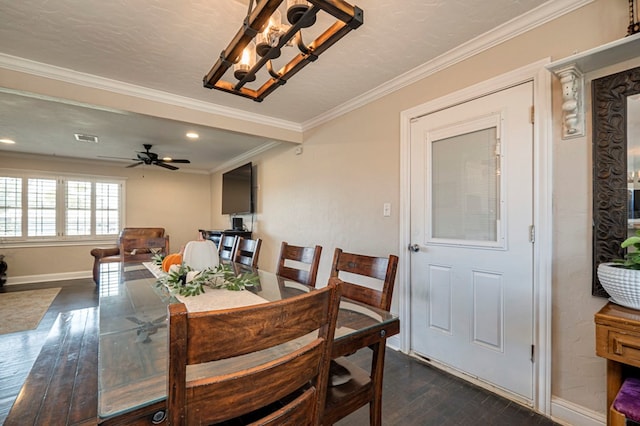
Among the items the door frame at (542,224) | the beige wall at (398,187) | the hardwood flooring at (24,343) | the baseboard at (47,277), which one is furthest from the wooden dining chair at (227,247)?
the baseboard at (47,277)

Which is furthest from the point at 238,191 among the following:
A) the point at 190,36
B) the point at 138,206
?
the point at 190,36

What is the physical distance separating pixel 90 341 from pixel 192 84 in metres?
2.19

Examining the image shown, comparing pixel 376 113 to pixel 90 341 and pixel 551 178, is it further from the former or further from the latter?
pixel 90 341

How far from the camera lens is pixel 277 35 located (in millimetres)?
1362

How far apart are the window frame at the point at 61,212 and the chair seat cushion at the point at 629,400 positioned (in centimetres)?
743

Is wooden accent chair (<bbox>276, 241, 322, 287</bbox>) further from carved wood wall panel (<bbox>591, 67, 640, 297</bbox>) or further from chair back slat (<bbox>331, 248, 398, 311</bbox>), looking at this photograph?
carved wood wall panel (<bbox>591, 67, 640, 297</bbox>)

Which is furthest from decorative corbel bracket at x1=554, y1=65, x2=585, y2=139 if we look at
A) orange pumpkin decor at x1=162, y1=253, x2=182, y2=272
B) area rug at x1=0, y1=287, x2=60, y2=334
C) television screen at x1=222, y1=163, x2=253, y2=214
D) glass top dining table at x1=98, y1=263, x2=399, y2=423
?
area rug at x1=0, y1=287, x2=60, y2=334

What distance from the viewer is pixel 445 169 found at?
226 centimetres

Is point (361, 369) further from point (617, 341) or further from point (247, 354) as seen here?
point (617, 341)

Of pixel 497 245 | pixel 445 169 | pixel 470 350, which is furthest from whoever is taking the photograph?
pixel 445 169

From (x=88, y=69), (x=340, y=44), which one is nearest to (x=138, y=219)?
(x=88, y=69)

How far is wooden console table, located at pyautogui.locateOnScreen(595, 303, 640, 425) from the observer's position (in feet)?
3.61

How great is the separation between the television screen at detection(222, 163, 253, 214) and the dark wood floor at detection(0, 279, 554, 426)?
3061mm

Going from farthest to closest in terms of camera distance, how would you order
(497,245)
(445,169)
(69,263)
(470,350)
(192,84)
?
1. (69,263)
2. (192,84)
3. (445,169)
4. (470,350)
5. (497,245)
